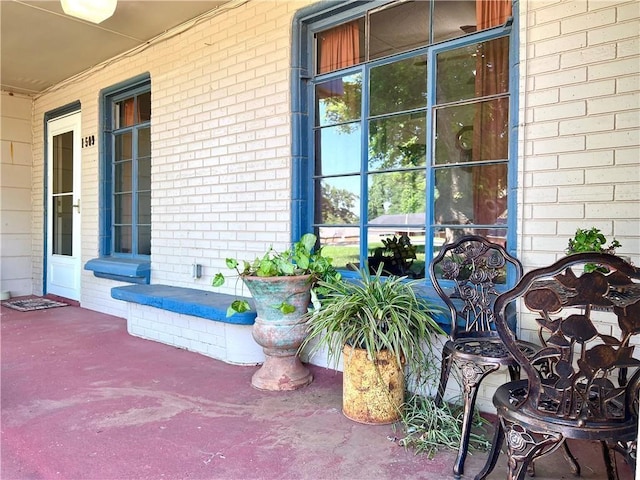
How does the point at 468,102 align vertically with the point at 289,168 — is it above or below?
above

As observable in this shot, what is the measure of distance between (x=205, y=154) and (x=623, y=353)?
3.68 meters

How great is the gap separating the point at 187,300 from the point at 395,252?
1.75 meters

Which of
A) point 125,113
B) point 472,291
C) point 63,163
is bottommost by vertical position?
point 472,291

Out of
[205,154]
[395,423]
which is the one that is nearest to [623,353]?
[395,423]

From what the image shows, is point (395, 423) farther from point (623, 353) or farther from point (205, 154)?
point (205, 154)

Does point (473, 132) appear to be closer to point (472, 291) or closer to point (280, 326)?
point (472, 291)

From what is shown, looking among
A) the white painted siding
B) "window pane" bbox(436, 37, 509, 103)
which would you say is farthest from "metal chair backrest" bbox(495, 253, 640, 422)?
the white painted siding

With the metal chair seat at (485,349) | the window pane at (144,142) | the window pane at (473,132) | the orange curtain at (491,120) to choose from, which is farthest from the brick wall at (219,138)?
the metal chair seat at (485,349)

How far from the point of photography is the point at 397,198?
3.35m

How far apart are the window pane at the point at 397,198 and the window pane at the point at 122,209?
11.0ft

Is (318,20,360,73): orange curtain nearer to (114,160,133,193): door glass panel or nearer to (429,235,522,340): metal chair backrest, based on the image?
(429,235,522,340): metal chair backrest

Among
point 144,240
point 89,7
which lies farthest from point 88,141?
point 89,7

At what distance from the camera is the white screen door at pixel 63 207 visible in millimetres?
5988

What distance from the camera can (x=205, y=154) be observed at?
4199 millimetres
